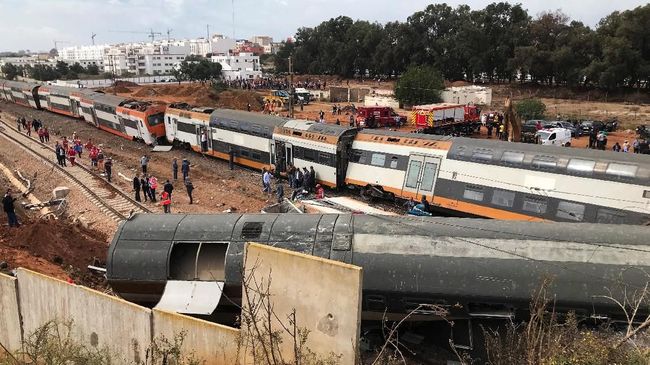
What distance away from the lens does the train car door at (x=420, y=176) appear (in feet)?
67.2

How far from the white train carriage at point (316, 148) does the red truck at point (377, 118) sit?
18.6 metres

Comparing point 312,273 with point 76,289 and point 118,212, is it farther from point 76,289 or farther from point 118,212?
point 118,212

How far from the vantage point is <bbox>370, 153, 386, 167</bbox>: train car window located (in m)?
22.5

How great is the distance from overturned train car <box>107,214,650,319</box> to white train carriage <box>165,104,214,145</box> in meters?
21.0

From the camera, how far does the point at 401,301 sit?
415 inches

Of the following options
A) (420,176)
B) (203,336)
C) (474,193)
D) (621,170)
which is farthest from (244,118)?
(203,336)

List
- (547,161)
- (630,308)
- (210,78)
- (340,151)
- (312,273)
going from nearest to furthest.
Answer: (312,273) → (630,308) → (547,161) → (340,151) → (210,78)

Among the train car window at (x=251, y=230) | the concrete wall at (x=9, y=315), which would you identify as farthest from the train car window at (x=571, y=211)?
the concrete wall at (x=9, y=315)

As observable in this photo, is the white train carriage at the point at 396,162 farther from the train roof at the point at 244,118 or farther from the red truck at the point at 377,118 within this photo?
the red truck at the point at 377,118

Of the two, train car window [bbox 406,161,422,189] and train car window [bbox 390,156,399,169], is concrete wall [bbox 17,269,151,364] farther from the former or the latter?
train car window [bbox 390,156,399,169]

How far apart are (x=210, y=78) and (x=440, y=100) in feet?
209

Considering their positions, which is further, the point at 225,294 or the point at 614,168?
the point at 614,168

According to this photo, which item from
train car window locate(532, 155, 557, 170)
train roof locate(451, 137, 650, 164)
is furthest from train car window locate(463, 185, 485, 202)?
train car window locate(532, 155, 557, 170)

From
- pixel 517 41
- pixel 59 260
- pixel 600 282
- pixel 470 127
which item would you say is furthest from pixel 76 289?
pixel 517 41
